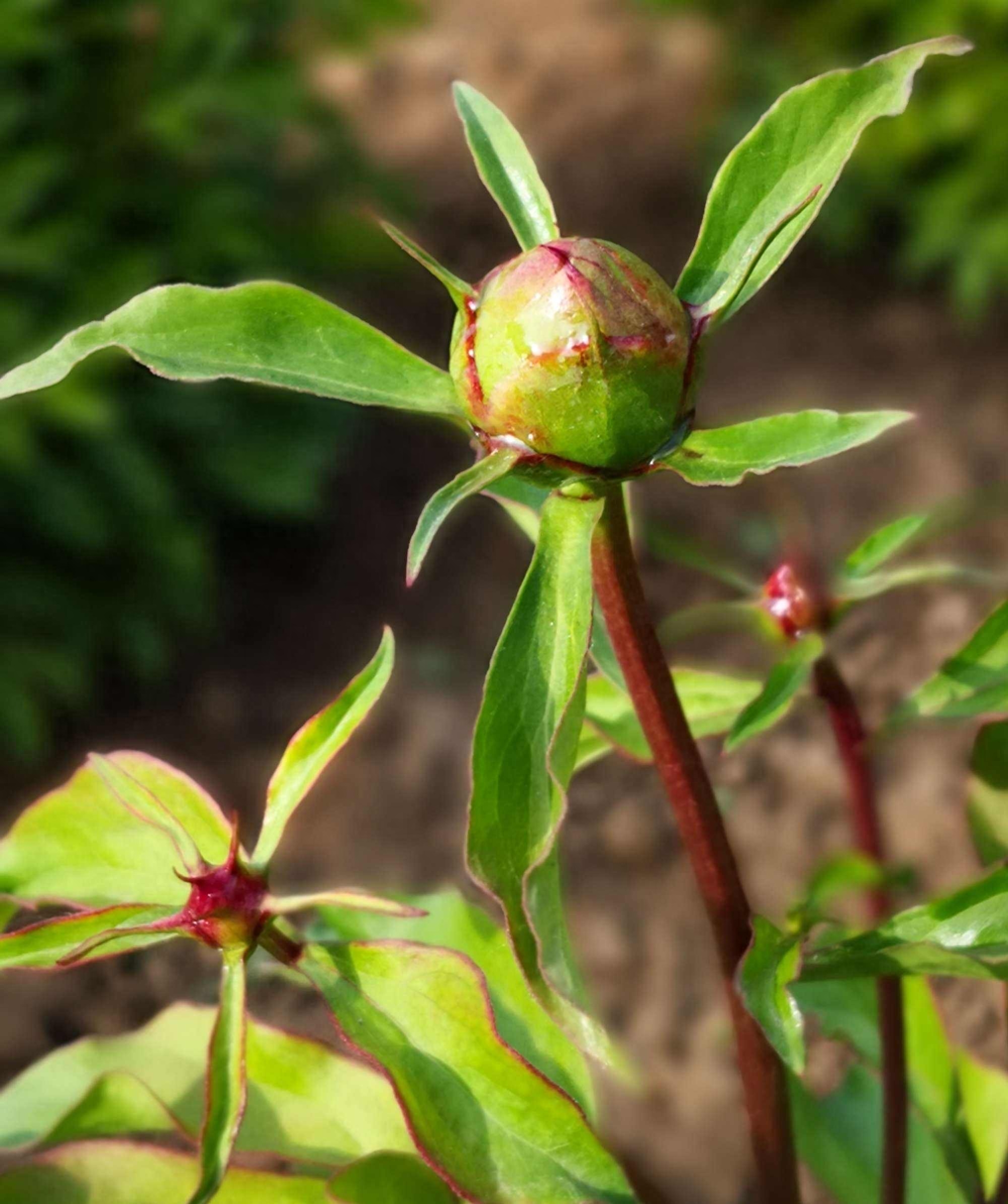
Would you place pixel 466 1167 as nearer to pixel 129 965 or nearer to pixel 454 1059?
pixel 454 1059

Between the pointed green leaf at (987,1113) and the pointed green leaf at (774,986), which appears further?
the pointed green leaf at (987,1113)

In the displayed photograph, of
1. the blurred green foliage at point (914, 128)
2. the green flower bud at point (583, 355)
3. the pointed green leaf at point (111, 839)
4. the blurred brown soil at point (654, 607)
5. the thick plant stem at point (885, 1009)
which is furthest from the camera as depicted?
the blurred green foliage at point (914, 128)

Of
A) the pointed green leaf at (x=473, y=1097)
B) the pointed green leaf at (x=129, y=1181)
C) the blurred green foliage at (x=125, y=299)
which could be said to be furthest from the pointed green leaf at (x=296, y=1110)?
the blurred green foliage at (x=125, y=299)

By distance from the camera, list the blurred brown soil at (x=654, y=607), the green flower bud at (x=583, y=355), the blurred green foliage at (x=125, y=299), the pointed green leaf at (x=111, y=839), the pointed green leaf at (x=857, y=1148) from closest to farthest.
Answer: the green flower bud at (x=583, y=355) → the pointed green leaf at (x=111, y=839) → the pointed green leaf at (x=857, y=1148) → the blurred brown soil at (x=654, y=607) → the blurred green foliage at (x=125, y=299)

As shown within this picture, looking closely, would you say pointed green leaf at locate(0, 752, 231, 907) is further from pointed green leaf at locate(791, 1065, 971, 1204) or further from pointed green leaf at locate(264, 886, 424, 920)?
pointed green leaf at locate(791, 1065, 971, 1204)

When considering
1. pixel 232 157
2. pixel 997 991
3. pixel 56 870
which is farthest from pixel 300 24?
pixel 56 870

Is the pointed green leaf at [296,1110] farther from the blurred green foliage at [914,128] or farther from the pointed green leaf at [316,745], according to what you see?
the blurred green foliage at [914,128]


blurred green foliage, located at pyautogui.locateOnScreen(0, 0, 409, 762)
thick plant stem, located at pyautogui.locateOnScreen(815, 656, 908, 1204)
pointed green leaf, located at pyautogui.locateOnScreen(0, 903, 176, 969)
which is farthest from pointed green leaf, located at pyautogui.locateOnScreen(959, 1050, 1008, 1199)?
blurred green foliage, located at pyautogui.locateOnScreen(0, 0, 409, 762)
